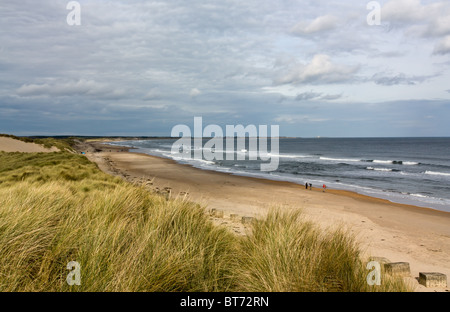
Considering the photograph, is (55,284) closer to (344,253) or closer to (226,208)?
(344,253)

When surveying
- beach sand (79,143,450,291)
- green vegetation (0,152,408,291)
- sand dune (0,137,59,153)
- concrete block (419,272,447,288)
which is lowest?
beach sand (79,143,450,291)

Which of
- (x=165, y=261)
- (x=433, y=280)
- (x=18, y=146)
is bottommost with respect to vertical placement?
(x=433, y=280)

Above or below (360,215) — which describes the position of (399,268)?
above

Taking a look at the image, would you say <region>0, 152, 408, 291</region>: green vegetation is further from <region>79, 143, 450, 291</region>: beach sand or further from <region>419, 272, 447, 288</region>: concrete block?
<region>419, 272, 447, 288</region>: concrete block

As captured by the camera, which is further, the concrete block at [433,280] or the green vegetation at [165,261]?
the concrete block at [433,280]

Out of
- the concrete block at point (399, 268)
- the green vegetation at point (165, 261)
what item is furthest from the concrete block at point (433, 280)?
the green vegetation at point (165, 261)

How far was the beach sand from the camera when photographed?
8445 millimetres

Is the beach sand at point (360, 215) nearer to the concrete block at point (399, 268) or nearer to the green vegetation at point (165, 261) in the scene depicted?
the concrete block at point (399, 268)

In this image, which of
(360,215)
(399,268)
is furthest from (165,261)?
(360,215)

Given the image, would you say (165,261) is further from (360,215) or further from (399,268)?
(360,215)

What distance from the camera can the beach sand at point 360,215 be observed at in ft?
27.7

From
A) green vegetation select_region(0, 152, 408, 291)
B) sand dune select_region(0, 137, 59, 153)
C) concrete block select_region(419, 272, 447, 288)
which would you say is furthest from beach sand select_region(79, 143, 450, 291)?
sand dune select_region(0, 137, 59, 153)

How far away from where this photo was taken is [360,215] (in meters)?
14.2
